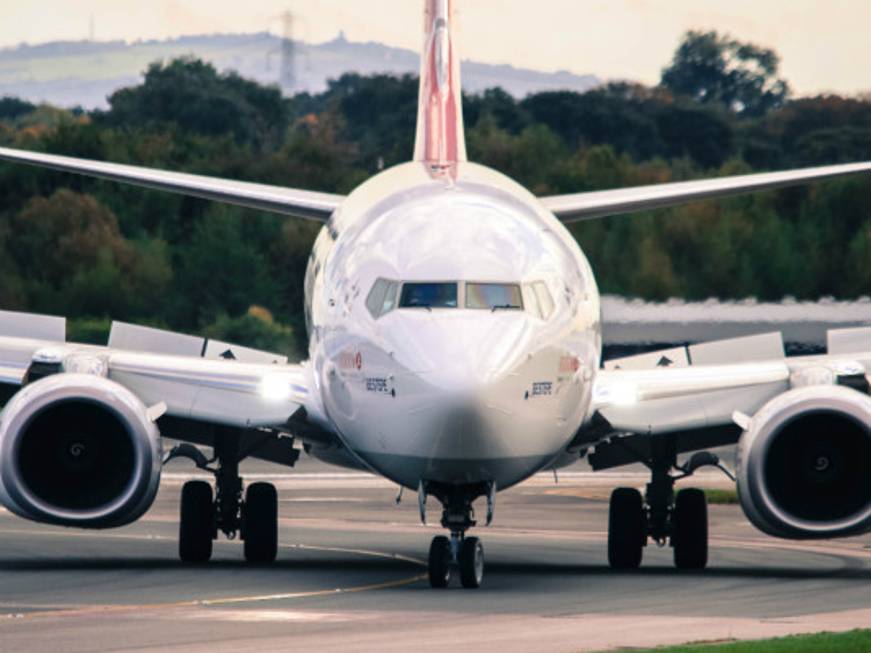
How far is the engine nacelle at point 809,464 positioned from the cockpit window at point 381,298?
4081mm

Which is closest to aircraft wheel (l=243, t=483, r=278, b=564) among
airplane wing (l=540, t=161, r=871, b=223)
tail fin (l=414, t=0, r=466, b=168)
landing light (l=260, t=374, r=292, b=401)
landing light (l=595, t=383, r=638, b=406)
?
landing light (l=260, t=374, r=292, b=401)

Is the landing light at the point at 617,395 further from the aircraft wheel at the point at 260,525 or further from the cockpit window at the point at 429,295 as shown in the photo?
the aircraft wheel at the point at 260,525

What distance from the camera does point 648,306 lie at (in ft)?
141

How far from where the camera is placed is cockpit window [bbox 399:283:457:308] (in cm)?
2269

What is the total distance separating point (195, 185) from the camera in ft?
91.1

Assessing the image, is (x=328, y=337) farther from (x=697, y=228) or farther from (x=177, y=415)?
(x=697, y=228)

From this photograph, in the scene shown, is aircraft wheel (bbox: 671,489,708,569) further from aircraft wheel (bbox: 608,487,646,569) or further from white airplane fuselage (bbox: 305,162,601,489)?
A: white airplane fuselage (bbox: 305,162,601,489)

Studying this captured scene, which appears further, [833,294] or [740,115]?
[740,115]

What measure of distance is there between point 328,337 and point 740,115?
53277 mm

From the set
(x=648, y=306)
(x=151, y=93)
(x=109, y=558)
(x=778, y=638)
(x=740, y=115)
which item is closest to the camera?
(x=778, y=638)

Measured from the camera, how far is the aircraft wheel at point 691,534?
88.2 ft

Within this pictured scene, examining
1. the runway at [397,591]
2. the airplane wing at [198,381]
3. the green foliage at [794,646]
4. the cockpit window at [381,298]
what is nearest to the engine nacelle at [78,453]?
the airplane wing at [198,381]

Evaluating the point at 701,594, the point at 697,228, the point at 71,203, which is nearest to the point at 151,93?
the point at 71,203

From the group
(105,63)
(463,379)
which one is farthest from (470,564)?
(105,63)
